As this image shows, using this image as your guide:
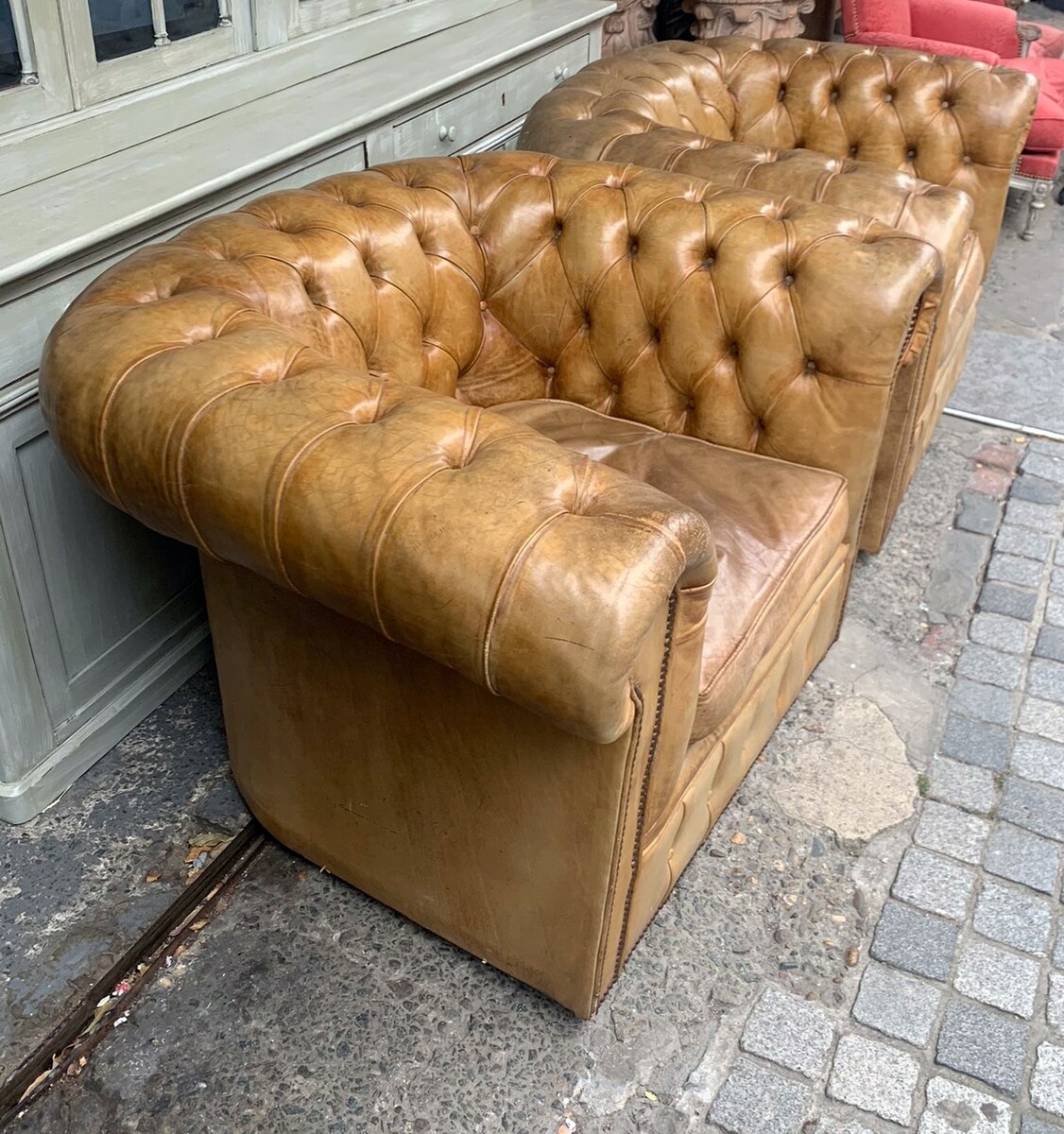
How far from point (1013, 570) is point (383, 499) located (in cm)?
207

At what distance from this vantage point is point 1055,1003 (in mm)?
1793

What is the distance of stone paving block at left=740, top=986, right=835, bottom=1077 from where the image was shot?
1.71 metres

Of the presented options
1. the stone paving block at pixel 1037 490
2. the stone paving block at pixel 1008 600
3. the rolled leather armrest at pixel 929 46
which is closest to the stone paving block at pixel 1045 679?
the stone paving block at pixel 1008 600

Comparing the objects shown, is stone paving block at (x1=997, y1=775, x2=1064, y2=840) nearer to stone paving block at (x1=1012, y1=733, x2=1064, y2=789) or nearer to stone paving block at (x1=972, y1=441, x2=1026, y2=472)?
stone paving block at (x1=1012, y1=733, x2=1064, y2=789)

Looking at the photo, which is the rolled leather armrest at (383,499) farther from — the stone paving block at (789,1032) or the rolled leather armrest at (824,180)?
the rolled leather armrest at (824,180)

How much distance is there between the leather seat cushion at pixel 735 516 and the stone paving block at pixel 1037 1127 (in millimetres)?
710

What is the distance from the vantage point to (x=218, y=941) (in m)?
1.87

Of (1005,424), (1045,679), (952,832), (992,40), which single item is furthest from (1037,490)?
(992,40)

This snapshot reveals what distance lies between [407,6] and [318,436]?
213 cm

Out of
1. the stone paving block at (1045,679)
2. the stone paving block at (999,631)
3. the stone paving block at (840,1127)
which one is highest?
the stone paving block at (999,631)

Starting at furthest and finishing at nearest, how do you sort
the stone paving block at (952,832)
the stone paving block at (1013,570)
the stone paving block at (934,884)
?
the stone paving block at (1013,570) → the stone paving block at (952,832) → the stone paving block at (934,884)

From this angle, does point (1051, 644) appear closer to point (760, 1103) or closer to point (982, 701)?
point (982, 701)

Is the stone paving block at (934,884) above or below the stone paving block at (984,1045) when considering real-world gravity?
above

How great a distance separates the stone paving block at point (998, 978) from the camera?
1796mm
